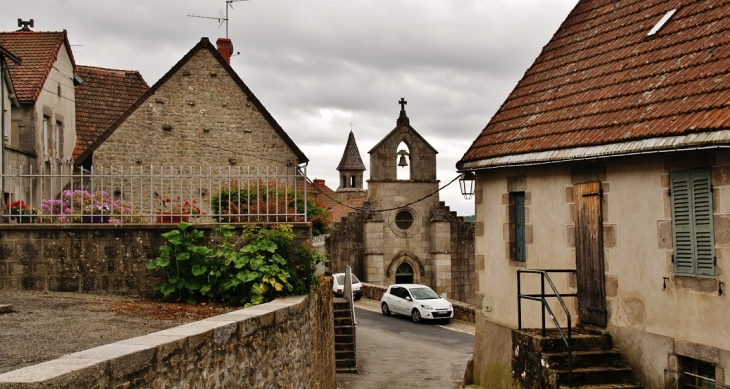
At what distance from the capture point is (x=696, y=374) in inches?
340

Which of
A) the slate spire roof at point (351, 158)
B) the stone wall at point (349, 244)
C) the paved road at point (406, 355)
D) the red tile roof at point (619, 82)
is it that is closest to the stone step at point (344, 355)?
the paved road at point (406, 355)

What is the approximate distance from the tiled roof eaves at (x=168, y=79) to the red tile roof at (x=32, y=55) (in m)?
2.08

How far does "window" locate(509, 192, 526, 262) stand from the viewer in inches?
465

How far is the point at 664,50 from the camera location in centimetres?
1016

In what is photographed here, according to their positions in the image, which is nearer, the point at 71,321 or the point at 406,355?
the point at 71,321

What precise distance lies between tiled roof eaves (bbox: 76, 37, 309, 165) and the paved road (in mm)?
6287

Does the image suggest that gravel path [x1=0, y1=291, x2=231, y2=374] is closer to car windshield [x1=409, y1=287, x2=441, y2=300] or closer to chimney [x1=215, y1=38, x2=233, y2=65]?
chimney [x1=215, y1=38, x2=233, y2=65]

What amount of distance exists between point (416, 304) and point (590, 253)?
63.4 feet

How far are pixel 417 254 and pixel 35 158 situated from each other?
2343 centimetres

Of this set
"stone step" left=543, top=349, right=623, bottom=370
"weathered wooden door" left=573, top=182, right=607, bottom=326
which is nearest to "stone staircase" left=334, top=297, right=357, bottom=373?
"weathered wooden door" left=573, top=182, right=607, bottom=326

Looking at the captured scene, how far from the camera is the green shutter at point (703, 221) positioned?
825 cm

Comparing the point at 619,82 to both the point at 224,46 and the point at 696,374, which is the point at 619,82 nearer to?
the point at 696,374

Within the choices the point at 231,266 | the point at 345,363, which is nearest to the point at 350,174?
the point at 345,363

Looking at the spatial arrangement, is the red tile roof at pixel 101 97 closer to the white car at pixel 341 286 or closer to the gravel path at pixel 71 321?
the white car at pixel 341 286
